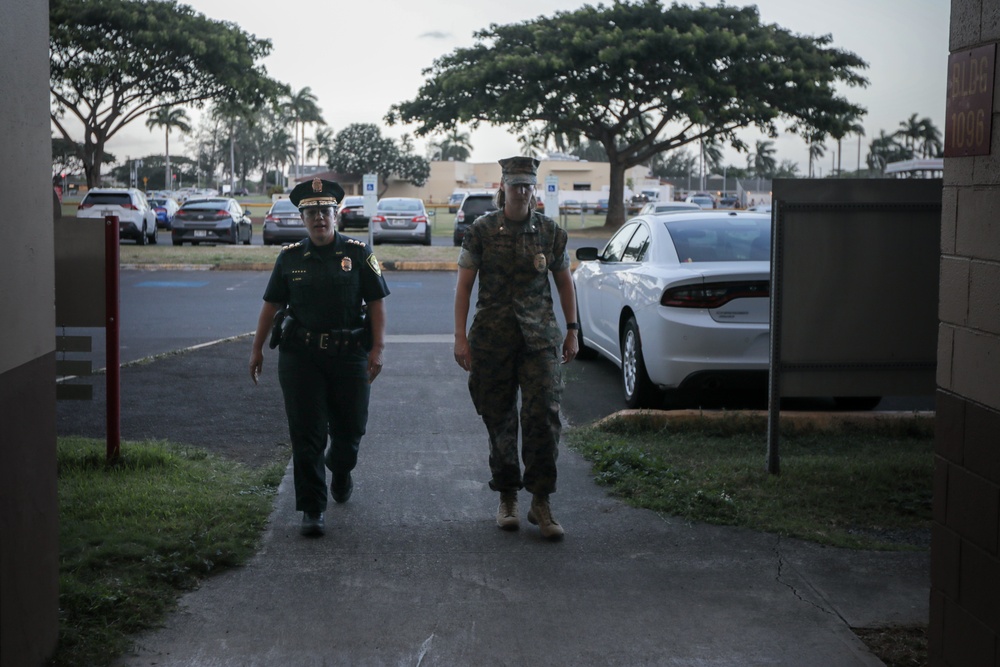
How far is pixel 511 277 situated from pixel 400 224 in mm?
27125

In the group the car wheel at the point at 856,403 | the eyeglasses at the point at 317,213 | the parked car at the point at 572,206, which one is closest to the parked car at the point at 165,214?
the parked car at the point at 572,206

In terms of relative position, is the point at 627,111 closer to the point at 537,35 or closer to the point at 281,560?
the point at 537,35

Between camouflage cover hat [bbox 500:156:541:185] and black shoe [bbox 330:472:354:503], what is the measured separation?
1.83 m

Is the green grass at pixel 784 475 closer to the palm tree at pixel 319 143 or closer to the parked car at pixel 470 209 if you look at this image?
the parked car at pixel 470 209

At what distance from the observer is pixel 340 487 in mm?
6188

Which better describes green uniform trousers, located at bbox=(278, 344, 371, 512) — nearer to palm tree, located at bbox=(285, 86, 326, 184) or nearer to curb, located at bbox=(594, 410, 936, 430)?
curb, located at bbox=(594, 410, 936, 430)

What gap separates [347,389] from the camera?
5812 mm

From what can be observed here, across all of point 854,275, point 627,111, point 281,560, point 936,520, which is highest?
point 627,111

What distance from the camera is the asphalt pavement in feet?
13.9

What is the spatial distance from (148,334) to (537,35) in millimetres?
28861

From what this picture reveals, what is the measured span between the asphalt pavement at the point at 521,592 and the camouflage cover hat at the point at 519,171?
5.70 ft

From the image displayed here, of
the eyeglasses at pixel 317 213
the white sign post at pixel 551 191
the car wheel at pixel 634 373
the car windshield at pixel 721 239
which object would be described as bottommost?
the car wheel at pixel 634 373

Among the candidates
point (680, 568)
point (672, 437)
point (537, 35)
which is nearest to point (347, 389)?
point (680, 568)

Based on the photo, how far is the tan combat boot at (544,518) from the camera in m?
5.64
